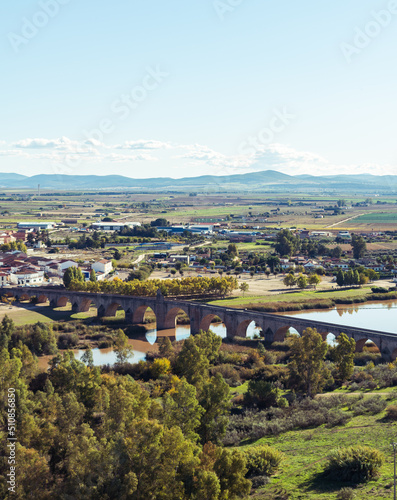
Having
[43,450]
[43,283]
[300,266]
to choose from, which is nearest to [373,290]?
[300,266]

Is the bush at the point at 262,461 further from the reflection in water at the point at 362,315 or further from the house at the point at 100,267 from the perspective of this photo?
the house at the point at 100,267

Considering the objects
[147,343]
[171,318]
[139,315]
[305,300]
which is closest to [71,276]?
[139,315]

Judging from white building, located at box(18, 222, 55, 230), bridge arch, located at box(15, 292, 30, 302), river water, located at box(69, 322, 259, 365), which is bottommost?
river water, located at box(69, 322, 259, 365)

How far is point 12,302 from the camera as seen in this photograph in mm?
70125

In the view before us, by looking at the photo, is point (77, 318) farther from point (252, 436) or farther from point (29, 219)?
point (29, 219)

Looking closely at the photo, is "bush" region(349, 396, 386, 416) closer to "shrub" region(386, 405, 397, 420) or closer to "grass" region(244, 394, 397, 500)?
"grass" region(244, 394, 397, 500)

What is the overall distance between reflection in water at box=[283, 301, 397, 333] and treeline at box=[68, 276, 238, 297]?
966 cm

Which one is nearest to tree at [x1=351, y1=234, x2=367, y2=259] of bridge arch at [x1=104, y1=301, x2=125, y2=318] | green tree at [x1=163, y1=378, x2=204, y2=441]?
bridge arch at [x1=104, y1=301, x2=125, y2=318]

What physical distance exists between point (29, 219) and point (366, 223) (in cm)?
9013

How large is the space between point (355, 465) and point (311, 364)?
41.2 ft

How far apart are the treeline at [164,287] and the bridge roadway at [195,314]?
5.94ft

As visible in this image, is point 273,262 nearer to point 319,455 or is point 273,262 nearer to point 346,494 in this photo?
point 319,455

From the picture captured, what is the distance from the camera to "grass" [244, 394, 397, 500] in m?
21.8

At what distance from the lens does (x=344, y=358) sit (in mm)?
37250
